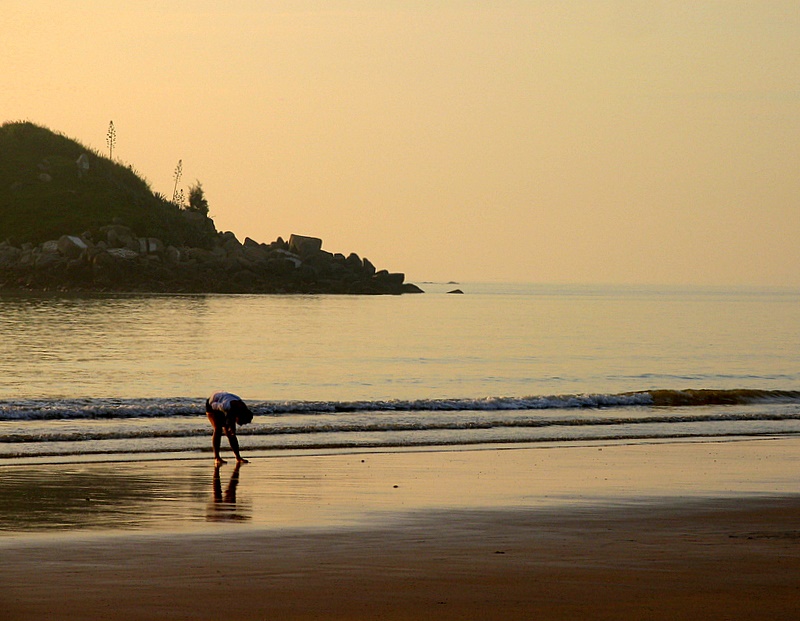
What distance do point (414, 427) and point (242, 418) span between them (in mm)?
8522

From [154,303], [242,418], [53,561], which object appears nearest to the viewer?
[53,561]

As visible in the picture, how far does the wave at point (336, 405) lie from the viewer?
30.4 meters

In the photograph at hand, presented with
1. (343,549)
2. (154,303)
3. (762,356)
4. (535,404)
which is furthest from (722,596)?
(154,303)

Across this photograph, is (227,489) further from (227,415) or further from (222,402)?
(222,402)

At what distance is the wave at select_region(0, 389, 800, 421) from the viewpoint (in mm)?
30422

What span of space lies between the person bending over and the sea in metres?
1.41

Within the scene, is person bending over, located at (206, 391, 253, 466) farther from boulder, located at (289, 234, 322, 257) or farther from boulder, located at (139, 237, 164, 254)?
boulder, located at (289, 234, 322, 257)

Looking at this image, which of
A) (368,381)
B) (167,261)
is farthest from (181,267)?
(368,381)

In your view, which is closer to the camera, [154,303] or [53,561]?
[53,561]

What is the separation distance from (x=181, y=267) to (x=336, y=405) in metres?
133

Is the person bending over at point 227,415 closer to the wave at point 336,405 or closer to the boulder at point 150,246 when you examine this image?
the wave at point 336,405

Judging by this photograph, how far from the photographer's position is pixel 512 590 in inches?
438

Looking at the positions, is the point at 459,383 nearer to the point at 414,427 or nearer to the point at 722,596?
the point at 414,427

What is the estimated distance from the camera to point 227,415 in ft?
68.5
